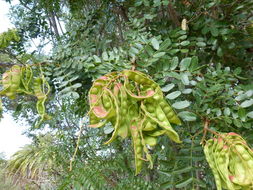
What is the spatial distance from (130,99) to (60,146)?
1.99 m

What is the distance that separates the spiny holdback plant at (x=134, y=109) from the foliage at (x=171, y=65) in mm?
204

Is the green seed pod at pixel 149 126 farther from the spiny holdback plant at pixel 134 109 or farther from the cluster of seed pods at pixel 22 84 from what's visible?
the cluster of seed pods at pixel 22 84

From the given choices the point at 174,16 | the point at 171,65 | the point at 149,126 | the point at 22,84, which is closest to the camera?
the point at 149,126

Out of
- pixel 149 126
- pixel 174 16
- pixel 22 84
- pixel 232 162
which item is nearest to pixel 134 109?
pixel 149 126

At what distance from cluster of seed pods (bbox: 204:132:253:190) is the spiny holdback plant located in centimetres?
15

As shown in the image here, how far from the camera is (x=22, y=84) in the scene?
3.58 ft

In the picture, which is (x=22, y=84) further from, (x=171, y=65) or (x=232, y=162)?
(x=232, y=162)

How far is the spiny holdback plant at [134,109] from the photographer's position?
1.97 feet

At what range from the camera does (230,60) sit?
4.94 ft

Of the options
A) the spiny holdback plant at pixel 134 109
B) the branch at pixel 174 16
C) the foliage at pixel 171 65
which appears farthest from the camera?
the branch at pixel 174 16

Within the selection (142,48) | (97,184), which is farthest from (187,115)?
(97,184)

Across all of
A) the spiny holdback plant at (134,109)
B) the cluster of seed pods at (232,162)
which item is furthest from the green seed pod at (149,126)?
the cluster of seed pods at (232,162)

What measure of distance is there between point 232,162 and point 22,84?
837mm

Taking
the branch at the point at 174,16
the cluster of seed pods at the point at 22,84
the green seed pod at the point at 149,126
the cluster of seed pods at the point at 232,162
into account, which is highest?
the branch at the point at 174,16
